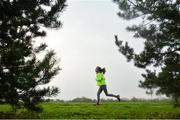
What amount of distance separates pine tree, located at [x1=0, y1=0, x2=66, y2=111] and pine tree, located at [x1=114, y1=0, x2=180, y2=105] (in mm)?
5387

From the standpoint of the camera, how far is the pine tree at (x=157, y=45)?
68.5ft

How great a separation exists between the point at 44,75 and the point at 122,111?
15.6 ft

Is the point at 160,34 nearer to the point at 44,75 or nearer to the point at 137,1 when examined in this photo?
the point at 137,1

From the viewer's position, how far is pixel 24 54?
1598cm

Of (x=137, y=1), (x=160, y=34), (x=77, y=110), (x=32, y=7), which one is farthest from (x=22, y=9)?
(x=160, y=34)

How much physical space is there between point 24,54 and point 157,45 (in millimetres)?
8067

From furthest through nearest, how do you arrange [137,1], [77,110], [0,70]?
[137,1] < [77,110] < [0,70]

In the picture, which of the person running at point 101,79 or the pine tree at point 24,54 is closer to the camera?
the pine tree at point 24,54

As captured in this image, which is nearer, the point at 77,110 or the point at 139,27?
the point at 77,110

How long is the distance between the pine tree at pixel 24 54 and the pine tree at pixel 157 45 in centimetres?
539

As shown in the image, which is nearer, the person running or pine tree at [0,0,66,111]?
pine tree at [0,0,66,111]

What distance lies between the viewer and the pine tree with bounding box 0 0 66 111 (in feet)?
50.8

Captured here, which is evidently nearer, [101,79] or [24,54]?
[24,54]

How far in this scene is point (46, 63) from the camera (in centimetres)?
1641
